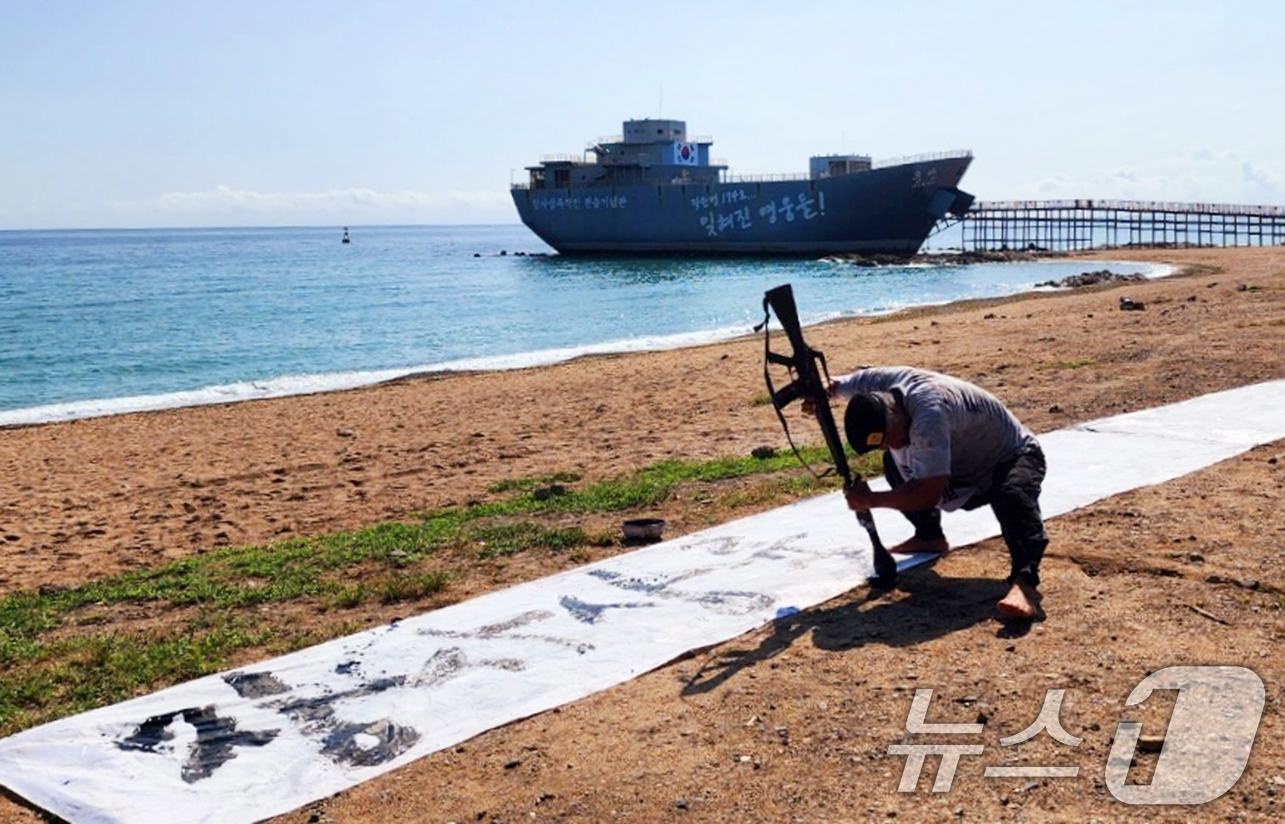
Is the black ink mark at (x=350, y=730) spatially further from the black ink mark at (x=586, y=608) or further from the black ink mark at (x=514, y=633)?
the black ink mark at (x=586, y=608)

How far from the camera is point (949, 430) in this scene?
5.11m

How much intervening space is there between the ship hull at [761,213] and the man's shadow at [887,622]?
57.2 metres

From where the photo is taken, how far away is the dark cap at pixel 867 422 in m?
5.00

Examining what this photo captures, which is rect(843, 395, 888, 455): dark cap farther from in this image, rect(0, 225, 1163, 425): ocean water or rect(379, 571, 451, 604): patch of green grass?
rect(0, 225, 1163, 425): ocean water

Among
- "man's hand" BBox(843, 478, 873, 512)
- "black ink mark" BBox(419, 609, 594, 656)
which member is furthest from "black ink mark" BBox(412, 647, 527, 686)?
"man's hand" BBox(843, 478, 873, 512)

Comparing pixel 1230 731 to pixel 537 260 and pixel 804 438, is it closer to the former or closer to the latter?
pixel 804 438

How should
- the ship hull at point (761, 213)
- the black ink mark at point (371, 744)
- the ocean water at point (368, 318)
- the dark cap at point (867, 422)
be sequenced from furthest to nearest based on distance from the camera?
the ship hull at point (761, 213) < the ocean water at point (368, 318) < the dark cap at point (867, 422) < the black ink mark at point (371, 744)

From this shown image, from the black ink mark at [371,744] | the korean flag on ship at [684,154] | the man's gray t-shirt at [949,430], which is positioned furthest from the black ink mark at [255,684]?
the korean flag on ship at [684,154]

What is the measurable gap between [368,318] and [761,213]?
103ft

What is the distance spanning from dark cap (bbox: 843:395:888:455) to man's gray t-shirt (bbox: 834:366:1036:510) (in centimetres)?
14

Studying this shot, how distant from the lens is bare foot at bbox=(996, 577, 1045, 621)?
187 inches

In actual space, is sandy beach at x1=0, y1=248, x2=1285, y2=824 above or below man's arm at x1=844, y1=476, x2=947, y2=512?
below
